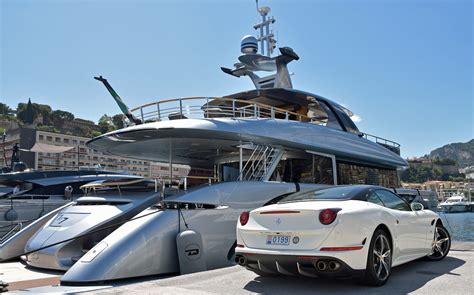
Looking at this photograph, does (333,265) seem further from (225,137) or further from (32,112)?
(32,112)

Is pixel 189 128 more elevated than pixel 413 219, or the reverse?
pixel 189 128

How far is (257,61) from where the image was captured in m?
16.2

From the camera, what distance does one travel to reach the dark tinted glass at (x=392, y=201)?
5.39 m

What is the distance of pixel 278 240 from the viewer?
4598mm

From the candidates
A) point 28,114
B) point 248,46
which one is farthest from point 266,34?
point 28,114

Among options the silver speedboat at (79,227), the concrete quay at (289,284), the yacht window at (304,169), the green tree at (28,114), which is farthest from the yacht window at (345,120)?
the green tree at (28,114)

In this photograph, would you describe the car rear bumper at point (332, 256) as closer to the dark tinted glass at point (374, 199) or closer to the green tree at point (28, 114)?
the dark tinted glass at point (374, 199)

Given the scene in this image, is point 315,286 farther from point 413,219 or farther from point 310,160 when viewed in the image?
point 310,160

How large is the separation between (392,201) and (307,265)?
1.88 m

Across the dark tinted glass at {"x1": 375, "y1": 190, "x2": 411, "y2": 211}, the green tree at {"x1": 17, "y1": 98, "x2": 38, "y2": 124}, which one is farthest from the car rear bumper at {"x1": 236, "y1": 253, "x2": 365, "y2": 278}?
Answer: the green tree at {"x1": 17, "y1": 98, "x2": 38, "y2": 124}

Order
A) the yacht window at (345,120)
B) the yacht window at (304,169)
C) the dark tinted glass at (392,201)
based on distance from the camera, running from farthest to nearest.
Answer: the yacht window at (345,120) → the yacht window at (304,169) → the dark tinted glass at (392,201)

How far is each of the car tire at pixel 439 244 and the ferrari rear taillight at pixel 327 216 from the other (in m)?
2.84

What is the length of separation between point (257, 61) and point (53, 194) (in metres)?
11.1

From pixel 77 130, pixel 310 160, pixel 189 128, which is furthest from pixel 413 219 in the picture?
pixel 77 130
